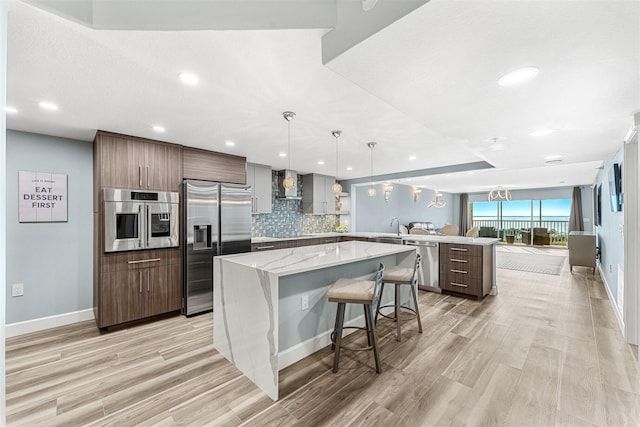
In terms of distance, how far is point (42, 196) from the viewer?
10.5 feet

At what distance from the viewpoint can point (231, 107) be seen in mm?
2494

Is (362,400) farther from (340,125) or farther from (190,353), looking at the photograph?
(340,125)

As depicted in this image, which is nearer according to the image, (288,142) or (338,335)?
(338,335)

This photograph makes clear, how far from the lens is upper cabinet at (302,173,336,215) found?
20.0 feet

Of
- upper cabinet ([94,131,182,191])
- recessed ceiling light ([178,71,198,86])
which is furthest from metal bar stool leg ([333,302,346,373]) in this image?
upper cabinet ([94,131,182,191])

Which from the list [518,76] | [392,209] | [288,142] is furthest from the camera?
[392,209]

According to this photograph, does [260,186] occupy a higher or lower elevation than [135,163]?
lower

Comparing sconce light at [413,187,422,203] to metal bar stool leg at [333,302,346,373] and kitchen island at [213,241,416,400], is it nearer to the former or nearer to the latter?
kitchen island at [213,241,416,400]

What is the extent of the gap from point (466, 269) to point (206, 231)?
3864 mm

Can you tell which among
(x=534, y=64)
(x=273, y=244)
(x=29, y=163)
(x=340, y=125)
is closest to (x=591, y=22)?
(x=534, y=64)

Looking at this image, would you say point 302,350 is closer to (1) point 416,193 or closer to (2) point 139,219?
(2) point 139,219

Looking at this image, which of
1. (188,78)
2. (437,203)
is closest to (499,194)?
(437,203)

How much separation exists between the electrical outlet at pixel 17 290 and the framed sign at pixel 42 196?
73cm

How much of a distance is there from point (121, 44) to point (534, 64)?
227 centimetres
